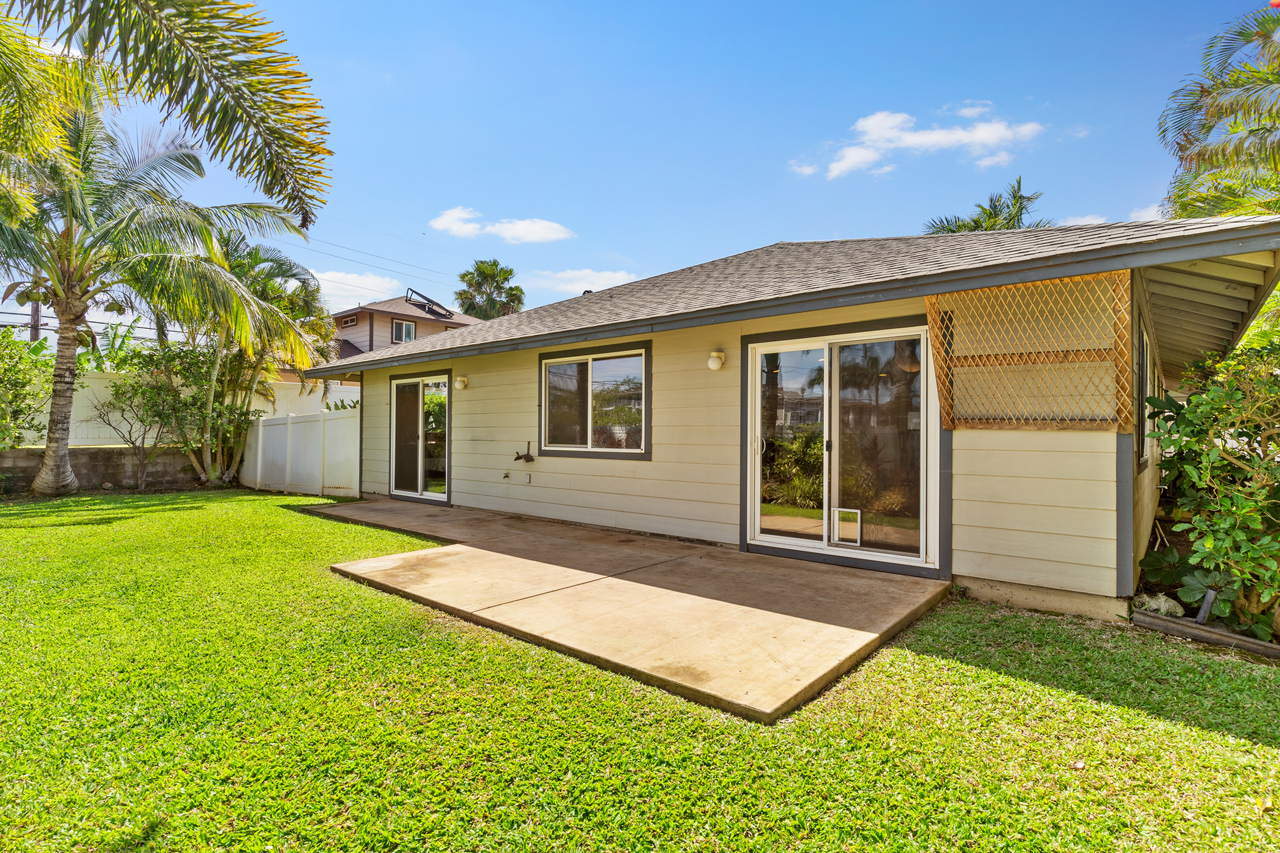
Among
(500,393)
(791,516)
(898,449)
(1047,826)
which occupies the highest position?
(500,393)

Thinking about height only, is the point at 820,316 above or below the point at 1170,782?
above

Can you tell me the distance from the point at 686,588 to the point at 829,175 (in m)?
11.7

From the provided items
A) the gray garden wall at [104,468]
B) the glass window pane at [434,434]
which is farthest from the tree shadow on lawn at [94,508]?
the glass window pane at [434,434]

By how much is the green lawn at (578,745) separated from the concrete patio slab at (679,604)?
5.4 inches

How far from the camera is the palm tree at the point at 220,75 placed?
2820 mm

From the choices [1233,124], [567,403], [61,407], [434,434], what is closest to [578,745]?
[567,403]

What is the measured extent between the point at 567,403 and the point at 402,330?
68.6 feet

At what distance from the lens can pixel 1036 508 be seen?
4109 millimetres

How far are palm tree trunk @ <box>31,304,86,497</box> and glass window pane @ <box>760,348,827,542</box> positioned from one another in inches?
429

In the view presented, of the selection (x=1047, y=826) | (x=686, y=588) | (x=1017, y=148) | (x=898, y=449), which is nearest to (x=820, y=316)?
(x=898, y=449)

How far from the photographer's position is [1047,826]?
1.90m

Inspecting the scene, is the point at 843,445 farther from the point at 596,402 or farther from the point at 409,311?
the point at 409,311

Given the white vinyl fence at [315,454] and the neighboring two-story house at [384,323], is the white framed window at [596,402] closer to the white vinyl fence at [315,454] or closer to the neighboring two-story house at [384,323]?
the white vinyl fence at [315,454]

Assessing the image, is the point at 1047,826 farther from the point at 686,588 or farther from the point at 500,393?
the point at 500,393
